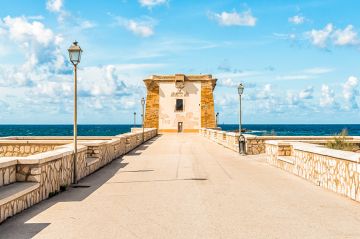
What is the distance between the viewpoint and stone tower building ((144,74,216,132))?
217 ft

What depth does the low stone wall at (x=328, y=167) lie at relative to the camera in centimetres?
993

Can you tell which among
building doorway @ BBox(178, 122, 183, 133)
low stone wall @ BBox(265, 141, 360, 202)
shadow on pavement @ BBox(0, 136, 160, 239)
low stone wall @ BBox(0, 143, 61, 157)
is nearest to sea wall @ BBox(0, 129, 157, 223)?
shadow on pavement @ BBox(0, 136, 160, 239)

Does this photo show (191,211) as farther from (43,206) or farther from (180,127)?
(180,127)

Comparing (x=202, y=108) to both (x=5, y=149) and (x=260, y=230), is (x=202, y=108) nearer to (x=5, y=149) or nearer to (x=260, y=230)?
(x=5, y=149)

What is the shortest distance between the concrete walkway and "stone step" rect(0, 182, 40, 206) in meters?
0.37

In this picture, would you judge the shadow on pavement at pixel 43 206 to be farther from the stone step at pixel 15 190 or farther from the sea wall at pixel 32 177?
the stone step at pixel 15 190

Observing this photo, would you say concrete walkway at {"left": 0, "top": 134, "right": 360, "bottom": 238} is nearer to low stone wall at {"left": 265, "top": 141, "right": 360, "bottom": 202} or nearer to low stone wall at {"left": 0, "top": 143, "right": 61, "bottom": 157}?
low stone wall at {"left": 265, "top": 141, "right": 360, "bottom": 202}

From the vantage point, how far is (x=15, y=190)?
8.38m

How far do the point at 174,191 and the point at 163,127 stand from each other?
181ft

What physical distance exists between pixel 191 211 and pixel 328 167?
4.66 m

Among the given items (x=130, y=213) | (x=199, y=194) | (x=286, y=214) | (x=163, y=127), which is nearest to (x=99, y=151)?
(x=199, y=194)

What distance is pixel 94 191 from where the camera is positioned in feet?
36.9

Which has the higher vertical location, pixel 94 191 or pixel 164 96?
pixel 164 96

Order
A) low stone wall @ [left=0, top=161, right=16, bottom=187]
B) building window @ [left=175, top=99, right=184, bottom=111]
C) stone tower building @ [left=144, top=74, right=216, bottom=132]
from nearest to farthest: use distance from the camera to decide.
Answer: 1. low stone wall @ [left=0, top=161, right=16, bottom=187]
2. stone tower building @ [left=144, top=74, right=216, bottom=132]
3. building window @ [left=175, top=99, right=184, bottom=111]
